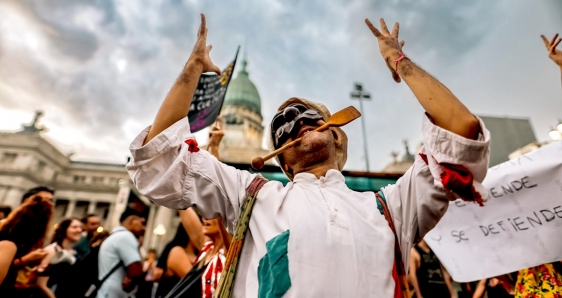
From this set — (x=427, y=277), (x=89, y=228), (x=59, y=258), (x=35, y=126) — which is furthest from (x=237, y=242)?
(x=35, y=126)

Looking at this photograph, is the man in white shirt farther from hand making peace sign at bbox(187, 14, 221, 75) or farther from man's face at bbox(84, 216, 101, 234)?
man's face at bbox(84, 216, 101, 234)

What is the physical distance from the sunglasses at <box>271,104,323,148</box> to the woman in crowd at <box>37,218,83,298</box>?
Result: 315cm

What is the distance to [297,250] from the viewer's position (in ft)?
4.57

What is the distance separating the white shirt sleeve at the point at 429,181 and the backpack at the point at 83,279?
357cm

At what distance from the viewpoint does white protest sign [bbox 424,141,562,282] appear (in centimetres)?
256

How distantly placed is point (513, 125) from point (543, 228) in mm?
A: 19043

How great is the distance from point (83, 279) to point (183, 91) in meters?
3.29

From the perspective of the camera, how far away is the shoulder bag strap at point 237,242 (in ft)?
4.75

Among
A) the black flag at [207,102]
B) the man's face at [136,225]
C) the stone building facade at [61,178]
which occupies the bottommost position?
the man's face at [136,225]

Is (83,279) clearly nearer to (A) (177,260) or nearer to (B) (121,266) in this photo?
(B) (121,266)

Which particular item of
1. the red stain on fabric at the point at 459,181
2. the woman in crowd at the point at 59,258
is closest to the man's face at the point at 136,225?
the woman in crowd at the point at 59,258

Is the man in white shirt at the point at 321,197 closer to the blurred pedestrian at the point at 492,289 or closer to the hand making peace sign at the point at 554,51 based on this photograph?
the hand making peace sign at the point at 554,51

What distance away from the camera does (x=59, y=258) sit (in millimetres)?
4016

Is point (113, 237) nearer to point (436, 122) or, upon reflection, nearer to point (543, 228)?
point (436, 122)
